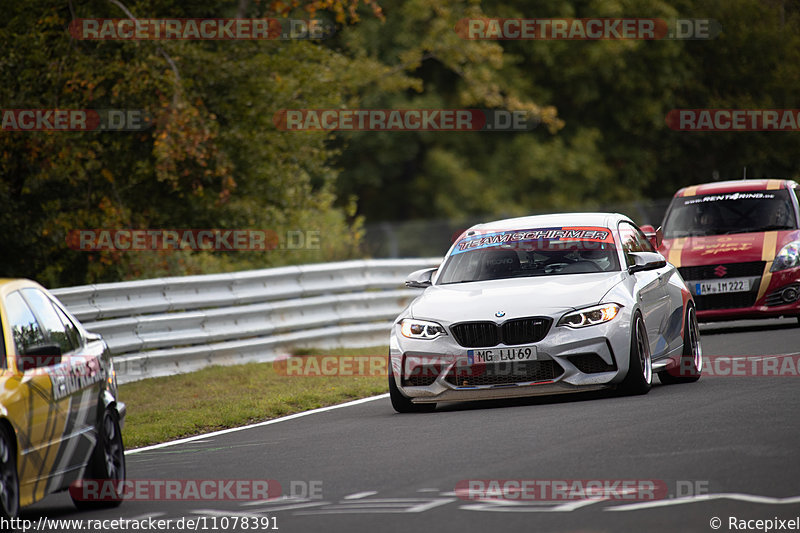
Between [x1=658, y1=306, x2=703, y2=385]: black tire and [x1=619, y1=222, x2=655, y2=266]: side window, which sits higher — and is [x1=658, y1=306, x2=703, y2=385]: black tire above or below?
below

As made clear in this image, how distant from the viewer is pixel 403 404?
11.9 metres

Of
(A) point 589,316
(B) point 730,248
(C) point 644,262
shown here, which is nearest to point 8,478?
(A) point 589,316

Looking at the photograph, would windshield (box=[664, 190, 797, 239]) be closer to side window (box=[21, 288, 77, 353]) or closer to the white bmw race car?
the white bmw race car

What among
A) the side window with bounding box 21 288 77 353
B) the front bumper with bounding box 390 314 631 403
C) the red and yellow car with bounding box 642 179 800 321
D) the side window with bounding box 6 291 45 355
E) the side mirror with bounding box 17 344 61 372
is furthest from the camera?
the red and yellow car with bounding box 642 179 800 321

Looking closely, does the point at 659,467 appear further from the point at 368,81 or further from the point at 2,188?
the point at 368,81

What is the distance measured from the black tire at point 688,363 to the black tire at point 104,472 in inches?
231

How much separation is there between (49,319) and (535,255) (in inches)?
202

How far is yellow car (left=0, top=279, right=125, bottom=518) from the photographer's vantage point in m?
7.46

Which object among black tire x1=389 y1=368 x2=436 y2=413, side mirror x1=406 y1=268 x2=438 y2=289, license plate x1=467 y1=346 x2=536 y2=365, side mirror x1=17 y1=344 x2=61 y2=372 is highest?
side mirror x1=406 y1=268 x2=438 y2=289

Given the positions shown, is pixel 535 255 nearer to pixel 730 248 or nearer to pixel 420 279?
pixel 420 279

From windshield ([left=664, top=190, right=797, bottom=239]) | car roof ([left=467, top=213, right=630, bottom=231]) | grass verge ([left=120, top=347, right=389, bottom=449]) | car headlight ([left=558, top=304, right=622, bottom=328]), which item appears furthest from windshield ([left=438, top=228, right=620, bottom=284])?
windshield ([left=664, top=190, right=797, bottom=239])

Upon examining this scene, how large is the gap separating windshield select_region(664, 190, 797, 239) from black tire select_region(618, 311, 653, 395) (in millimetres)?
6760

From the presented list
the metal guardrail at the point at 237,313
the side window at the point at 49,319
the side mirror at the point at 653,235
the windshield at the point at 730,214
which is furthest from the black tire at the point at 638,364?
the windshield at the point at 730,214

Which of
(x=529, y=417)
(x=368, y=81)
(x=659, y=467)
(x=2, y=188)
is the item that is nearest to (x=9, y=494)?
(x=659, y=467)
